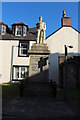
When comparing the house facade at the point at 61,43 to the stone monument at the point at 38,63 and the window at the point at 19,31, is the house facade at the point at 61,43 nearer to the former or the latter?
the window at the point at 19,31

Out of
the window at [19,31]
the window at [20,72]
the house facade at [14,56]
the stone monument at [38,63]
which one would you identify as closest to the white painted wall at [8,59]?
the house facade at [14,56]

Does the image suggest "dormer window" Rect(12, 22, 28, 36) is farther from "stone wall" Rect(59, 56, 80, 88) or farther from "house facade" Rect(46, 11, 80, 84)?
"stone wall" Rect(59, 56, 80, 88)

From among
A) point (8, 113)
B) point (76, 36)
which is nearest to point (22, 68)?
point (76, 36)

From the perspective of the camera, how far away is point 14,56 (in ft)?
72.5

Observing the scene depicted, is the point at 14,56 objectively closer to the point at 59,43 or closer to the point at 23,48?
the point at 23,48

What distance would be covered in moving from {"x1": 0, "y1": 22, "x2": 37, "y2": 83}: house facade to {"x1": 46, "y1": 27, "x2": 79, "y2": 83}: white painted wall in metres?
2.97

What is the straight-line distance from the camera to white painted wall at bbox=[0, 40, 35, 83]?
21812 mm

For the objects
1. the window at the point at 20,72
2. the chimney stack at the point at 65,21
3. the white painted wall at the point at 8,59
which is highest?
the chimney stack at the point at 65,21

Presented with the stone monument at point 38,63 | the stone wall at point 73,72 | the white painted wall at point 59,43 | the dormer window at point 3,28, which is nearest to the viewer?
the stone monument at point 38,63

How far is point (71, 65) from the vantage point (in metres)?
18.0

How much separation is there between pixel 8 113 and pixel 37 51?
20.9ft

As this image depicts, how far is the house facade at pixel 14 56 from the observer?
21766 mm

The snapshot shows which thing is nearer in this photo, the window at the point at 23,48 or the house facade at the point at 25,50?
the house facade at the point at 25,50

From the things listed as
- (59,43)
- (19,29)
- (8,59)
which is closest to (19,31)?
(19,29)
